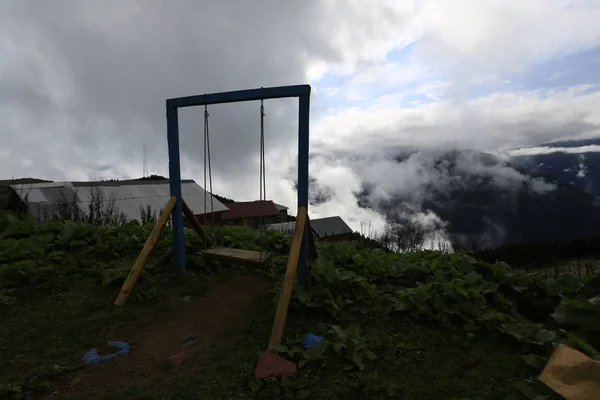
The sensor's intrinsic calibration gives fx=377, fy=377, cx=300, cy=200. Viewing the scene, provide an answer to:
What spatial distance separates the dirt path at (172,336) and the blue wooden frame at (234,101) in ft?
2.44

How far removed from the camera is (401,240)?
390 inches

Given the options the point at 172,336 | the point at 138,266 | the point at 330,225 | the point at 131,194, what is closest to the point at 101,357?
the point at 172,336

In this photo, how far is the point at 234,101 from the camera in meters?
4.27

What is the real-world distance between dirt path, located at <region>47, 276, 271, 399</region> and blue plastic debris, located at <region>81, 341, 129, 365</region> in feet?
0.17

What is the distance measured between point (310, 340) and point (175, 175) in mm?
2763

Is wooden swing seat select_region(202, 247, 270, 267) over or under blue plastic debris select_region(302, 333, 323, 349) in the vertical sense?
over

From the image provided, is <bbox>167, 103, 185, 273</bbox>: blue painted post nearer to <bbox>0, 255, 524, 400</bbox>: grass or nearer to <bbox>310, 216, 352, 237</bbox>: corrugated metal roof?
<bbox>0, 255, 524, 400</bbox>: grass

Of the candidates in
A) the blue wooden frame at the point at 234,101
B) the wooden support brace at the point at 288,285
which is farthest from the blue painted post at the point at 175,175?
the wooden support brace at the point at 288,285

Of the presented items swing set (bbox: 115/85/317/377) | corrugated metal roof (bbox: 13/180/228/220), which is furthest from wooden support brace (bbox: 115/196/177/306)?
corrugated metal roof (bbox: 13/180/228/220)

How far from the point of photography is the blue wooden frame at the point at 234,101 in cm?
388

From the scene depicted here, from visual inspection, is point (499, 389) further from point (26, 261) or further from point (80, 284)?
point (26, 261)

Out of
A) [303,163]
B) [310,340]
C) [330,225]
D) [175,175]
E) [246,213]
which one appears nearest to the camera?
[310,340]

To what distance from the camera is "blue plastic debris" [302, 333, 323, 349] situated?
10.6ft

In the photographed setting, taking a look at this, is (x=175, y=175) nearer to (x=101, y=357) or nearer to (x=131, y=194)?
(x=101, y=357)
